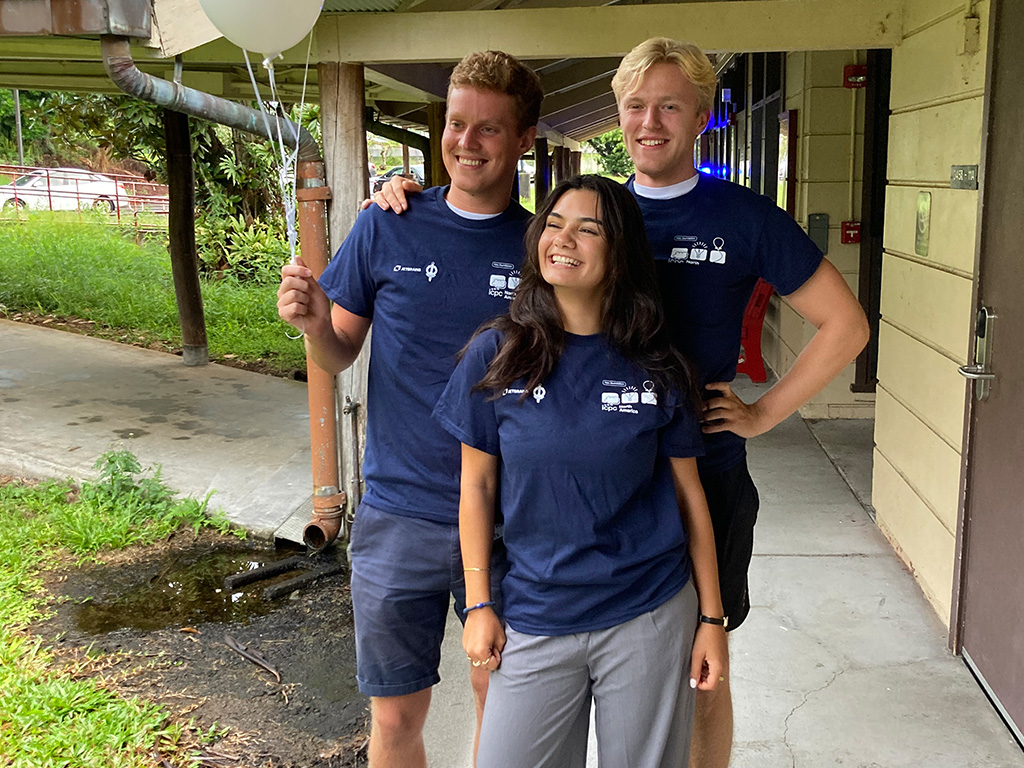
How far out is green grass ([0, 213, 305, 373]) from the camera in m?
10.3

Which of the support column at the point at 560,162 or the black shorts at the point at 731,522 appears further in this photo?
the support column at the point at 560,162

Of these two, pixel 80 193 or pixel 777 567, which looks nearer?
pixel 777 567

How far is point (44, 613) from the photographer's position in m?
4.47

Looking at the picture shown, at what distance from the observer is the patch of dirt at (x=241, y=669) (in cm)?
341

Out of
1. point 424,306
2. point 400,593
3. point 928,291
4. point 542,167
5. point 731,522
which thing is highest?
point 542,167

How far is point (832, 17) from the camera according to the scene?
12.8 feet

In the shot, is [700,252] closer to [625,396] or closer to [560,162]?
[625,396]

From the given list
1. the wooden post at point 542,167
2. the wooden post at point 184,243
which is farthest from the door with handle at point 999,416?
the wooden post at point 542,167

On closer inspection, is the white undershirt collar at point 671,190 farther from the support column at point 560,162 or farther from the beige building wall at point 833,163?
the support column at point 560,162

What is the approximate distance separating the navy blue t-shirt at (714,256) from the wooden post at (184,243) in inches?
298

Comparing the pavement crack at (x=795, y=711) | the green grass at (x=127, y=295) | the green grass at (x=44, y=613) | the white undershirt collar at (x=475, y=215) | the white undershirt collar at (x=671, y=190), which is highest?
the white undershirt collar at (x=671, y=190)

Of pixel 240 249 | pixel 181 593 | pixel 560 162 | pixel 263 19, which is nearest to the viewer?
pixel 263 19

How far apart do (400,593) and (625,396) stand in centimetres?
74

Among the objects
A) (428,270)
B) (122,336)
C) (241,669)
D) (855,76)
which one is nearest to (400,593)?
(428,270)
